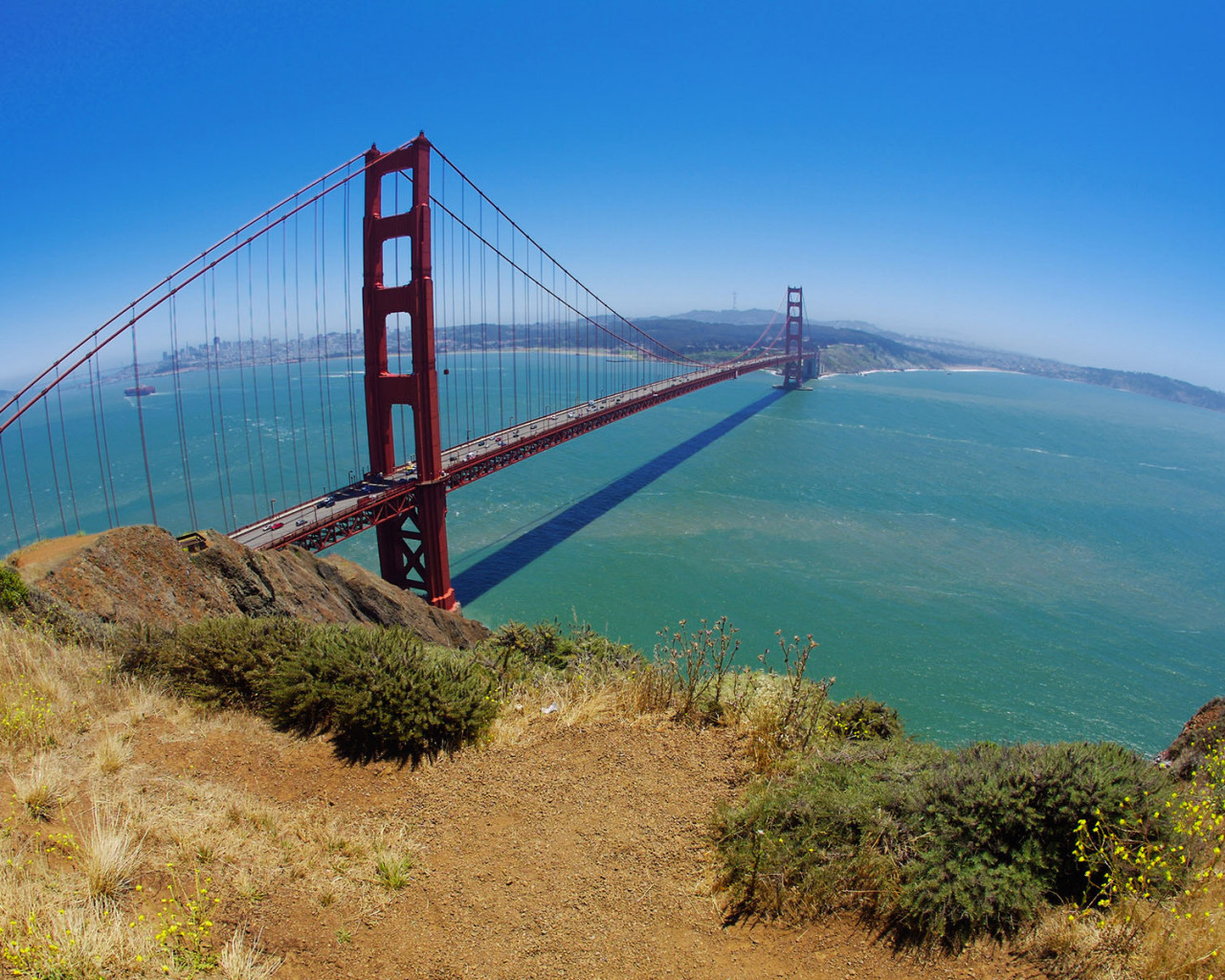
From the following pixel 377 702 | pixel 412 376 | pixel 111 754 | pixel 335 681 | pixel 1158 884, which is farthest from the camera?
pixel 412 376

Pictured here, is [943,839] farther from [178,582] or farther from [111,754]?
[178,582]

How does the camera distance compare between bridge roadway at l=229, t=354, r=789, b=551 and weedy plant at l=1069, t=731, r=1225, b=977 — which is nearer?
weedy plant at l=1069, t=731, r=1225, b=977

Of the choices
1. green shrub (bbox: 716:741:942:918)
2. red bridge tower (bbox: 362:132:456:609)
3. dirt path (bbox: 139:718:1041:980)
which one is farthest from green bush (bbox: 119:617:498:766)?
red bridge tower (bbox: 362:132:456:609)

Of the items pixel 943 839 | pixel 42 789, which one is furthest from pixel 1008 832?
pixel 42 789

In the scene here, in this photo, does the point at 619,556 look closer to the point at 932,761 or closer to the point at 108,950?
the point at 932,761

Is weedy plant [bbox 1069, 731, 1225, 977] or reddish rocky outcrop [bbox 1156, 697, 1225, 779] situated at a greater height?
weedy plant [bbox 1069, 731, 1225, 977]

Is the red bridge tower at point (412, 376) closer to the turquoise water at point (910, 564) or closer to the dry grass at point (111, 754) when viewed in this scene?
the turquoise water at point (910, 564)

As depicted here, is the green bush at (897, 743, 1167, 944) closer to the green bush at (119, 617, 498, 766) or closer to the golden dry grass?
the golden dry grass
